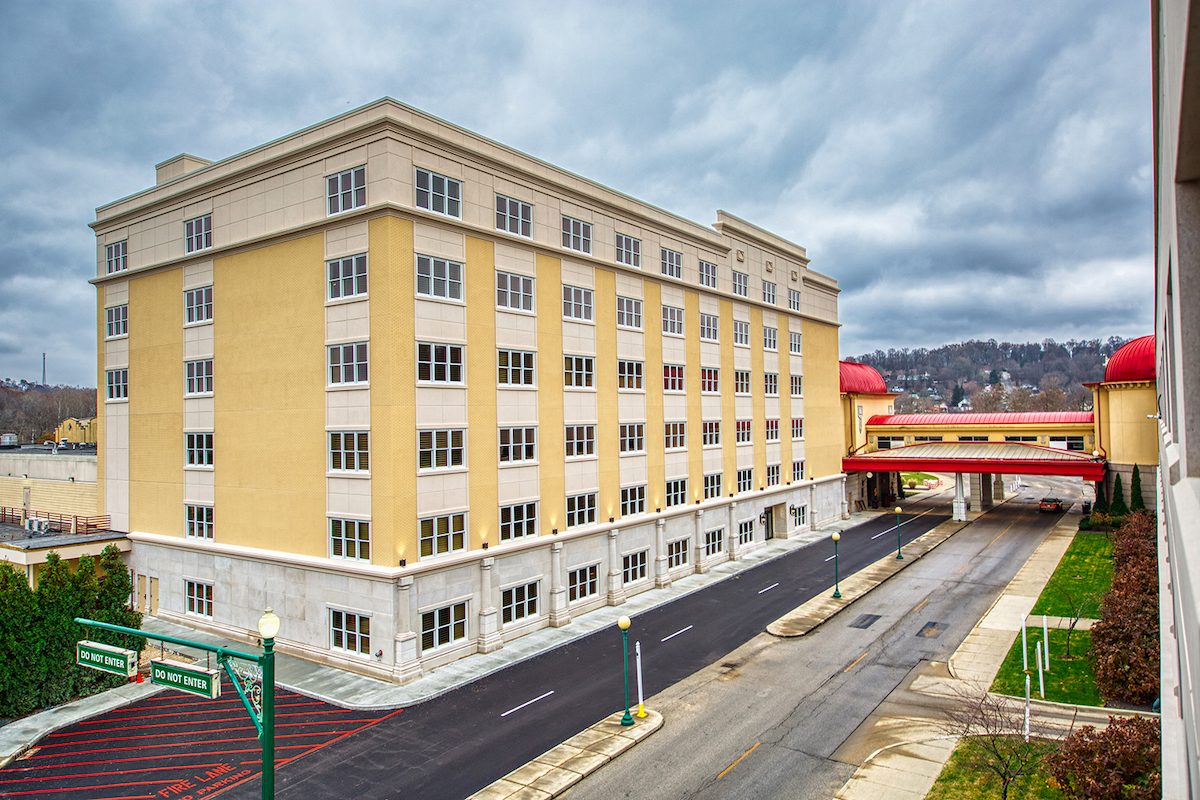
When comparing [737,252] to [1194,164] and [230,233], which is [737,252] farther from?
[1194,164]

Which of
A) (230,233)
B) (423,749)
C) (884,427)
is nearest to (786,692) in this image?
(423,749)

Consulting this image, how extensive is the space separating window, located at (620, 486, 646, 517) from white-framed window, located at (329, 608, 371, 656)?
612 inches

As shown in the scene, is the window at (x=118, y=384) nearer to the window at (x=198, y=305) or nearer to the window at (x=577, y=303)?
the window at (x=198, y=305)

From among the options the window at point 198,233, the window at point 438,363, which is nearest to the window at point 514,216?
the window at point 438,363

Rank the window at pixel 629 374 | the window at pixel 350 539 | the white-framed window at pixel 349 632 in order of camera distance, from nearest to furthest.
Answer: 1. the white-framed window at pixel 349 632
2. the window at pixel 350 539
3. the window at pixel 629 374

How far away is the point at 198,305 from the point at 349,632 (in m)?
18.2

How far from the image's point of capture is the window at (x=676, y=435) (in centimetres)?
4381

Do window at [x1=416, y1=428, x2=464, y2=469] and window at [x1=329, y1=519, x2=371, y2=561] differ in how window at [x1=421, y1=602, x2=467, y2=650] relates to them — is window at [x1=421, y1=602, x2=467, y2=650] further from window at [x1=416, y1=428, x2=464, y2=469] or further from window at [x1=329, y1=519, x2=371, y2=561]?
window at [x1=416, y1=428, x2=464, y2=469]

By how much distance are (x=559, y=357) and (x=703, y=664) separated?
1579 cm

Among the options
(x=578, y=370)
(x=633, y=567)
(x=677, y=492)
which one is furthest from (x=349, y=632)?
(x=677, y=492)

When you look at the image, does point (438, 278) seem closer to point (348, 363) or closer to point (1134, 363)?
point (348, 363)

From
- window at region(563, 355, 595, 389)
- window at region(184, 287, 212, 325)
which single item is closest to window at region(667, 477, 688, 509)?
window at region(563, 355, 595, 389)

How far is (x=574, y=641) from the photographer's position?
106 ft

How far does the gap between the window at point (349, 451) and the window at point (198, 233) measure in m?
13.2
